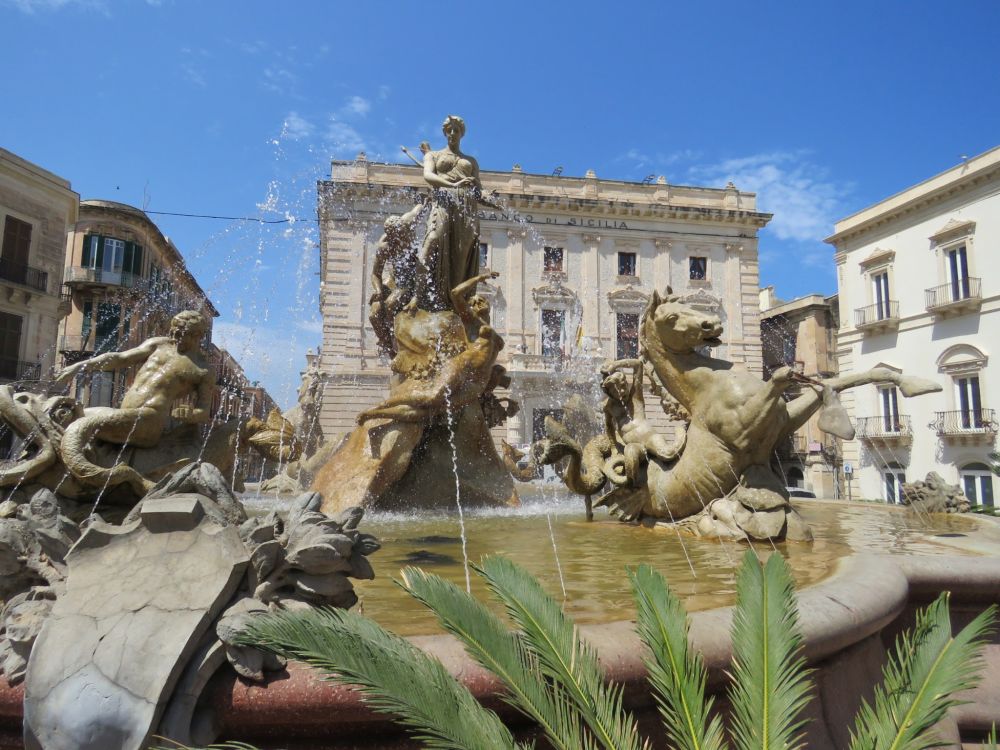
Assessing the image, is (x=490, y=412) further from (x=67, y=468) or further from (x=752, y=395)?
(x=67, y=468)

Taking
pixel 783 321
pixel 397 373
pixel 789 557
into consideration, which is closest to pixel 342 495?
pixel 397 373

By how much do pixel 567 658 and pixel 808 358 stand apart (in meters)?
40.1

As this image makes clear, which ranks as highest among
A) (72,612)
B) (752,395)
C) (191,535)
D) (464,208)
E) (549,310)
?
(549,310)

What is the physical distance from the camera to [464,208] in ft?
26.8

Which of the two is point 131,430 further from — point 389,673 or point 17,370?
point 17,370

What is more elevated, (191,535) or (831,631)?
(191,535)

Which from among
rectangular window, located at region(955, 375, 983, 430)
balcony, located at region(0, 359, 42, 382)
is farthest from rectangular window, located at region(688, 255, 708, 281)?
balcony, located at region(0, 359, 42, 382)

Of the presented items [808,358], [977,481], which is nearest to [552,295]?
[808,358]

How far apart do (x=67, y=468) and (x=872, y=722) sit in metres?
4.28

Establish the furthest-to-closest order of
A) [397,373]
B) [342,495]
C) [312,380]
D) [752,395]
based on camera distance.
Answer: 1. [312,380]
2. [397,373]
3. [342,495]
4. [752,395]

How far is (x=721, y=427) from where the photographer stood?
4.95 m

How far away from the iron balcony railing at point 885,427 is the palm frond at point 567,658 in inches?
1138

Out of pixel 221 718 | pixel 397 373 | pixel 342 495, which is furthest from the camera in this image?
pixel 397 373

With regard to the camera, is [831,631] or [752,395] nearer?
[831,631]
